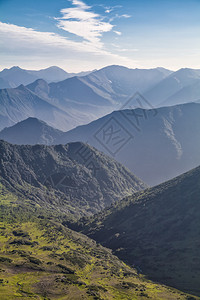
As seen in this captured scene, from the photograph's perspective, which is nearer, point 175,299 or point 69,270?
point 175,299

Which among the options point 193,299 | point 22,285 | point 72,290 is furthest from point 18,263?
point 193,299

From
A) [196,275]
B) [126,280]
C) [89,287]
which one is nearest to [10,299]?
[89,287]

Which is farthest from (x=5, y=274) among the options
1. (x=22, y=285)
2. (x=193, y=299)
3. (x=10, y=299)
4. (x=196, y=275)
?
(x=196, y=275)

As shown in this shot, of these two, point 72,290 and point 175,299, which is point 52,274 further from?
point 175,299

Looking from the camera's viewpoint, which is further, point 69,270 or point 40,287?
point 69,270

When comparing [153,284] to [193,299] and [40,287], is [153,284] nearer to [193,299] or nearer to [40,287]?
[193,299]

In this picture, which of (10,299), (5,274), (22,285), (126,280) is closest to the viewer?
(10,299)

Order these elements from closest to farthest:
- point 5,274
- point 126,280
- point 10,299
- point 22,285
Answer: point 10,299, point 22,285, point 5,274, point 126,280

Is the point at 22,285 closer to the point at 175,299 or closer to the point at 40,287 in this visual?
the point at 40,287
